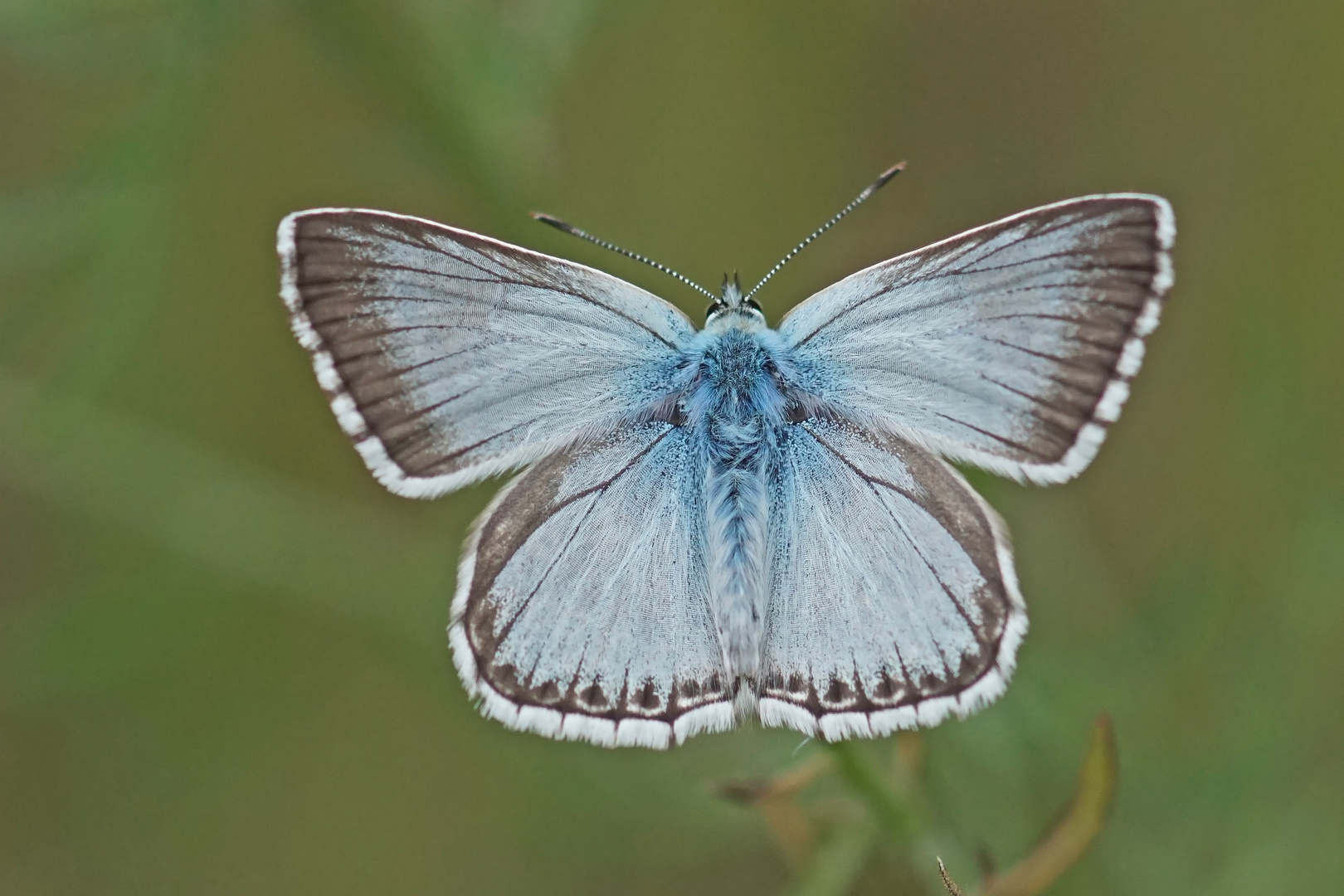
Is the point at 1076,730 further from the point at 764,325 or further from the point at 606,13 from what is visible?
the point at 606,13

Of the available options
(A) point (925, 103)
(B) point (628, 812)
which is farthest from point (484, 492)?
(A) point (925, 103)

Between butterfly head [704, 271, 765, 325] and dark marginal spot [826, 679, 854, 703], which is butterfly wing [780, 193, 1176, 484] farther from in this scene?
Answer: dark marginal spot [826, 679, 854, 703]

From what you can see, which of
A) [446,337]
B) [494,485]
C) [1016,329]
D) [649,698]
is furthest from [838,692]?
[494,485]

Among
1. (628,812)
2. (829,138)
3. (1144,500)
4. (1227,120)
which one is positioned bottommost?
(628,812)

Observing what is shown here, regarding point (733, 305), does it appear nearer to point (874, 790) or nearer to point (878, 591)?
point (878, 591)

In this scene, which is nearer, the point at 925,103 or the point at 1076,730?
the point at 1076,730

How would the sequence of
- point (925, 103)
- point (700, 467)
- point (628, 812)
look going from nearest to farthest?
point (700, 467), point (628, 812), point (925, 103)

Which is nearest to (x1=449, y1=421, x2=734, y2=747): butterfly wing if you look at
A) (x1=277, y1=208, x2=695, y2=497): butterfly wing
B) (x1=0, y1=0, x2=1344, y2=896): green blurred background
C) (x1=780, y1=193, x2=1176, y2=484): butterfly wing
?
(x1=277, y1=208, x2=695, y2=497): butterfly wing

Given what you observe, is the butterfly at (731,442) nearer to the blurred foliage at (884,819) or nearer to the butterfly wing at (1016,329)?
the butterfly wing at (1016,329)
